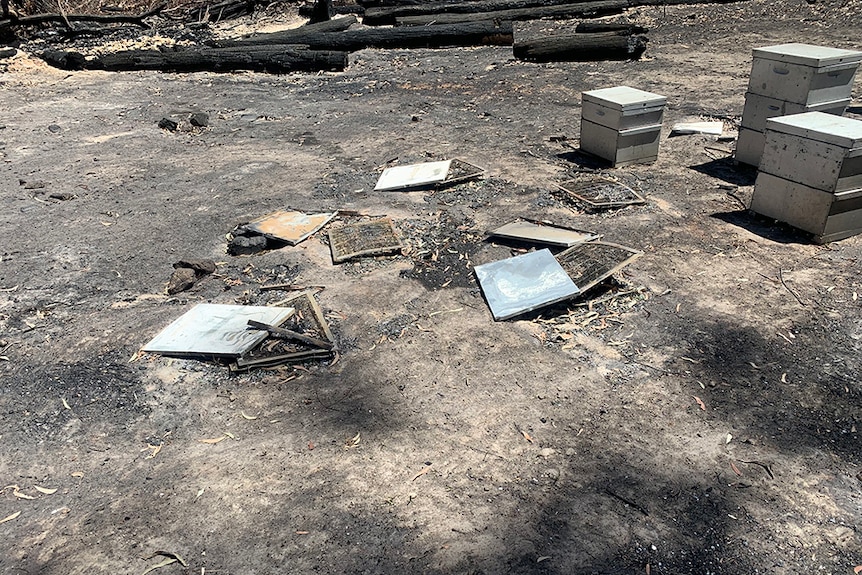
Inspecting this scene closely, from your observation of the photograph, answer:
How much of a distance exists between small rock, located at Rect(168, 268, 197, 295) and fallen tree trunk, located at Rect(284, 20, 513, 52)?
1124 cm

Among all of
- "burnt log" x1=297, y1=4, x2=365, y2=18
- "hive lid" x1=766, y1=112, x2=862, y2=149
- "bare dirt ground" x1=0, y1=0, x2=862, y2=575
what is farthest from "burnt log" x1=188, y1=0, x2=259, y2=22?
"hive lid" x1=766, y1=112, x2=862, y2=149

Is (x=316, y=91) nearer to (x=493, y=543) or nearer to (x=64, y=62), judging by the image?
(x=64, y=62)

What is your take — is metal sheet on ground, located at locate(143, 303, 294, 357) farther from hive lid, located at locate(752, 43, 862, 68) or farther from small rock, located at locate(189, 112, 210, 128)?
small rock, located at locate(189, 112, 210, 128)

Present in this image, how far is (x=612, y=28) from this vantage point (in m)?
15.5

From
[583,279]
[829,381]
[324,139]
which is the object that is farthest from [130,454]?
[324,139]

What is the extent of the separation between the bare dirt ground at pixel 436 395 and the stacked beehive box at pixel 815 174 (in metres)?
0.22

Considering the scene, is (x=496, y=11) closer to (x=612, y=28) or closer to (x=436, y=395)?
(x=612, y=28)

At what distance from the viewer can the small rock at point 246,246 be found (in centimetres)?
667

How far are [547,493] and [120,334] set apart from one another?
3.79 meters

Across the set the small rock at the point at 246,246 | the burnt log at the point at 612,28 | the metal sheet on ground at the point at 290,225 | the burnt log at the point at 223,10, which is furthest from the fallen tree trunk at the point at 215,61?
the small rock at the point at 246,246

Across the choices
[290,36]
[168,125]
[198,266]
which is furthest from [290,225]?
[290,36]

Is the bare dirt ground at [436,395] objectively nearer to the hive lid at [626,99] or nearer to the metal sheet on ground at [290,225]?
the metal sheet on ground at [290,225]

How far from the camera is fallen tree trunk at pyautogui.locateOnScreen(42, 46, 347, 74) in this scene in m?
14.5

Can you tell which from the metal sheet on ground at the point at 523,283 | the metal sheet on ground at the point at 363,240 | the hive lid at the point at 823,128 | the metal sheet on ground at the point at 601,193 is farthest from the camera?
the metal sheet on ground at the point at 601,193
